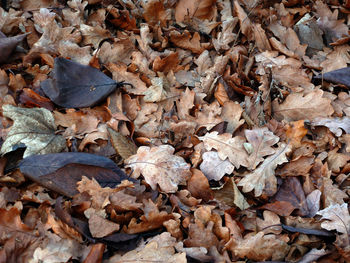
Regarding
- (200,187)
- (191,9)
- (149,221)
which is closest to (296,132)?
(200,187)

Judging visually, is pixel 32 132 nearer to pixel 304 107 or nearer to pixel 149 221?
pixel 149 221

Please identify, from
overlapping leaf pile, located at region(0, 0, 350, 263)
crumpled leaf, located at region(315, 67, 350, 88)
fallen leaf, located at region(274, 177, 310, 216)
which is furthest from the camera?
crumpled leaf, located at region(315, 67, 350, 88)

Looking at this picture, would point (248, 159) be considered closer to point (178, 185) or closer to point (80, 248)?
point (178, 185)

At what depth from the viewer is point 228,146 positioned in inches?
96.9

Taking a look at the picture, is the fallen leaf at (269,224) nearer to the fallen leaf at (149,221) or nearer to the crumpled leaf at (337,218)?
the crumpled leaf at (337,218)

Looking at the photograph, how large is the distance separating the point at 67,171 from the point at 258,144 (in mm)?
1269

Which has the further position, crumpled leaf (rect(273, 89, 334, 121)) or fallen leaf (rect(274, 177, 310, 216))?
crumpled leaf (rect(273, 89, 334, 121))

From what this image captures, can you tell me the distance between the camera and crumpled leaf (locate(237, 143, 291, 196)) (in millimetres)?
2312

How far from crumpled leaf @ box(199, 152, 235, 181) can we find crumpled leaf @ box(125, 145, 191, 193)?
13cm

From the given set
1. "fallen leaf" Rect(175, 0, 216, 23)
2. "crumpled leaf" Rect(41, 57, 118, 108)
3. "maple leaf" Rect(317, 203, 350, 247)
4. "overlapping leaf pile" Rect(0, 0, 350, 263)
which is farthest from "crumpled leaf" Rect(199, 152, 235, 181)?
"fallen leaf" Rect(175, 0, 216, 23)

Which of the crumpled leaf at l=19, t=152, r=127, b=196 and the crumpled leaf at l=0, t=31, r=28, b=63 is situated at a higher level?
the crumpled leaf at l=0, t=31, r=28, b=63

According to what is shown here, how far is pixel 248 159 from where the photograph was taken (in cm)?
241

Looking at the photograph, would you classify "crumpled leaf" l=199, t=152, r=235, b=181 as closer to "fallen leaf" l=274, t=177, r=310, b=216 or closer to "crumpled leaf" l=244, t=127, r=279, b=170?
"crumpled leaf" l=244, t=127, r=279, b=170

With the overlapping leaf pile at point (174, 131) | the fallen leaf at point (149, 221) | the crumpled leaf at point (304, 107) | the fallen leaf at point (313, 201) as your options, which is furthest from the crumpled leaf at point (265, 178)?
the fallen leaf at point (149, 221)
